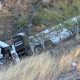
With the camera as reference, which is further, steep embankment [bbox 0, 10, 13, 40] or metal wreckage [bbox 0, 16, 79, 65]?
steep embankment [bbox 0, 10, 13, 40]

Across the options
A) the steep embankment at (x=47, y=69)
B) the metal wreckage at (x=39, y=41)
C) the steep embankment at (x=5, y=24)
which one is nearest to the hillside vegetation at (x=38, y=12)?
the steep embankment at (x=5, y=24)

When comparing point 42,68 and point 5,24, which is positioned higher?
point 42,68

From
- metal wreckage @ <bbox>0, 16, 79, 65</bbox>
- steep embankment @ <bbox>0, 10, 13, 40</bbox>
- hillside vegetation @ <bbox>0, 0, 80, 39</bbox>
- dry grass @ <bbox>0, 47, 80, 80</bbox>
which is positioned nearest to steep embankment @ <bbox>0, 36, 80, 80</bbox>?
dry grass @ <bbox>0, 47, 80, 80</bbox>

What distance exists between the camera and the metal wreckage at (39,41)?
292 inches

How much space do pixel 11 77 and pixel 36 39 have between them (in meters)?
2.49

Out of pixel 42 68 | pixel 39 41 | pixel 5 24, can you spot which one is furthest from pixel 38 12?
pixel 42 68

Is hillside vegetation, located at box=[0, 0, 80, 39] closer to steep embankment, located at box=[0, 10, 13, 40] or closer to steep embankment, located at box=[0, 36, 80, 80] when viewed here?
steep embankment, located at box=[0, 10, 13, 40]

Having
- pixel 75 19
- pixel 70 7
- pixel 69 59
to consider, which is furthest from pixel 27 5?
pixel 69 59

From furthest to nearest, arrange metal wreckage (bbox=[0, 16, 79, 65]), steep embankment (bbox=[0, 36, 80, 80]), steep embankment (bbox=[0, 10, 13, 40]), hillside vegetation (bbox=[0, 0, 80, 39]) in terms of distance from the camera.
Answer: steep embankment (bbox=[0, 10, 13, 40]) → hillside vegetation (bbox=[0, 0, 80, 39]) → metal wreckage (bbox=[0, 16, 79, 65]) → steep embankment (bbox=[0, 36, 80, 80])

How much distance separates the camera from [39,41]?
755 centimetres

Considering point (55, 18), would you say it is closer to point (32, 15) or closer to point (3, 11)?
point (32, 15)

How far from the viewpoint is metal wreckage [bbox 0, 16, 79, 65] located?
7412 mm

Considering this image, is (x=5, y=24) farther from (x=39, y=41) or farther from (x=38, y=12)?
(x=39, y=41)

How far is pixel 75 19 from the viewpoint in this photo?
7691 mm
